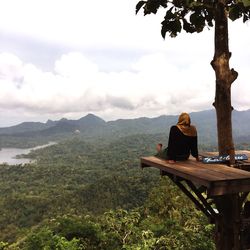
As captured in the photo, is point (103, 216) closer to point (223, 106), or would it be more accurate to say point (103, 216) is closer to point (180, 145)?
point (180, 145)

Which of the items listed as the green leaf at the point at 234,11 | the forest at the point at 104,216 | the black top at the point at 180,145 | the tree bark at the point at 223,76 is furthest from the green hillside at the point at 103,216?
the green leaf at the point at 234,11

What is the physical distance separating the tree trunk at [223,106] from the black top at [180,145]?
0.68 meters

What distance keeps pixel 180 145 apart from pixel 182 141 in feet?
0.25

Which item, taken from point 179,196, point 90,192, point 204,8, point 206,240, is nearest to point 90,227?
point 206,240

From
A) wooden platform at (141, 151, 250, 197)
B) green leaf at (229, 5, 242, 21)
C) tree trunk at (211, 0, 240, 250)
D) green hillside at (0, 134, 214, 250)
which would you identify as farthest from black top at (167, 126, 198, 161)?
green hillside at (0, 134, 214, 250)

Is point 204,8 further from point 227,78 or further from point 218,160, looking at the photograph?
point 218,160

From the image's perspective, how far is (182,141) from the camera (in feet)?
19.0

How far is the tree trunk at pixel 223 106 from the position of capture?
479 cm

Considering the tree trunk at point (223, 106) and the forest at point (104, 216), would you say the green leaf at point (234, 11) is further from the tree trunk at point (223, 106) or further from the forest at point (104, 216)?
the forest at point (104, 216)

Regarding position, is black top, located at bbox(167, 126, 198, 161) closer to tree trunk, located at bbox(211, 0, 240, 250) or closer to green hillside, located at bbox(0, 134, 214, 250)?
tree trunk, located at bbox(211, 0, 240, 250)

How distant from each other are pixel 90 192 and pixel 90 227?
355ft

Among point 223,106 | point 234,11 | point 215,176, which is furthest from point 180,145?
point 234,11

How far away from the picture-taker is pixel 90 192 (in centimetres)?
12762

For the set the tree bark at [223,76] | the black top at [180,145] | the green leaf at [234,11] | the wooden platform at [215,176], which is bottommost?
the wooden platform at [215,176]
